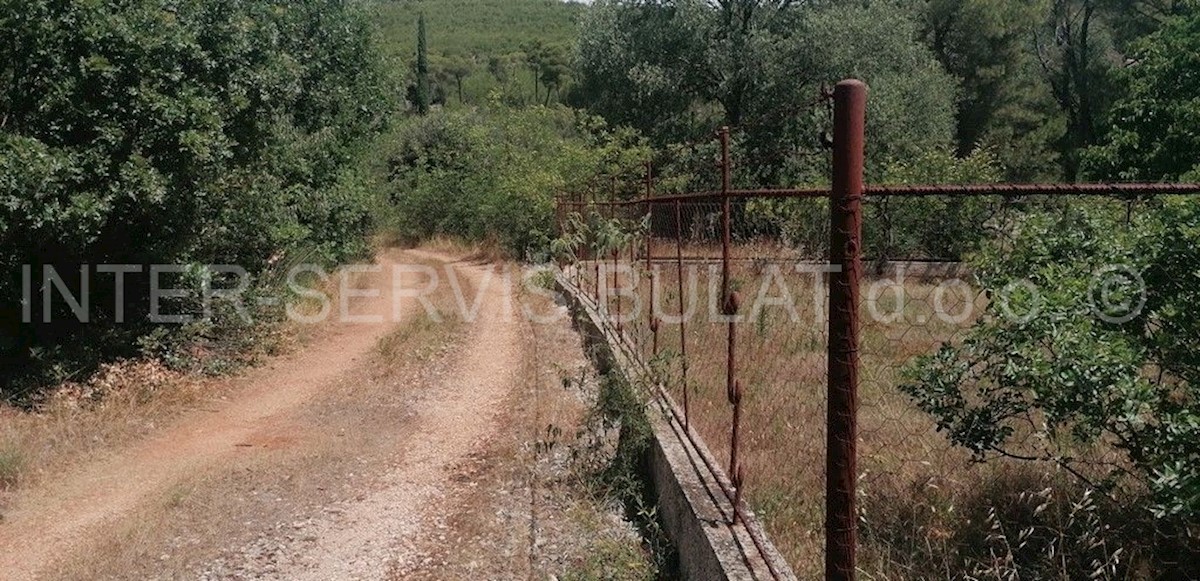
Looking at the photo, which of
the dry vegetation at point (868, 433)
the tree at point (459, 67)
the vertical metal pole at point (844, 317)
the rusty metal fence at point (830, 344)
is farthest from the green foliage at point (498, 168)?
the tree at point (459, 67)

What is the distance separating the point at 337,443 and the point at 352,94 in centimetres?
995

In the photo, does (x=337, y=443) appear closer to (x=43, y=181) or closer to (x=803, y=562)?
(x=43, y=181)

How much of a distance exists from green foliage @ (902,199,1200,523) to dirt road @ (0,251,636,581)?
219 centimetres

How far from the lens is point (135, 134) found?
306 inches

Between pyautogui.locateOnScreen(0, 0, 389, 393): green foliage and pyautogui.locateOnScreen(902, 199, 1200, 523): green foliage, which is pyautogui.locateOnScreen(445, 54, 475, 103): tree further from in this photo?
pyautogui.locateOnScreen(902, 199, 1200, 523): green foliage

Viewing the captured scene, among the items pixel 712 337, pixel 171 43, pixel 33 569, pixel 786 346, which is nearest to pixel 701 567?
pixel 786 346

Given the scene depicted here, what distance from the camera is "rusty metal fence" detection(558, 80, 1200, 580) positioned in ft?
7.91

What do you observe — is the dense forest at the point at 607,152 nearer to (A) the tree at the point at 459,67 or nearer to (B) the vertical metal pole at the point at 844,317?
(B) the vertical metal pole at the point at 844,317

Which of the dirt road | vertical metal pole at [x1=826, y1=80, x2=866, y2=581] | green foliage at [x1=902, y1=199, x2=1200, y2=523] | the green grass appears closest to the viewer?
vertical metal pole at [x1=826, y1=80, x2=866, y2=581]

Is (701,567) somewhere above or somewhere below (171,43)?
below

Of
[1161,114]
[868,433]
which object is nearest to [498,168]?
[1161,114]

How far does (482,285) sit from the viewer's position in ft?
56.9

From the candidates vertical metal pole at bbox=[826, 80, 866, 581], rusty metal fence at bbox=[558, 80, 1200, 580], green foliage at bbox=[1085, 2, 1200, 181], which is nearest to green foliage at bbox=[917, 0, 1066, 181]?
green foliage at bbox=[1085, 2, 1200, 181]

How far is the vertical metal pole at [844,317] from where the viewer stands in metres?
2.28
